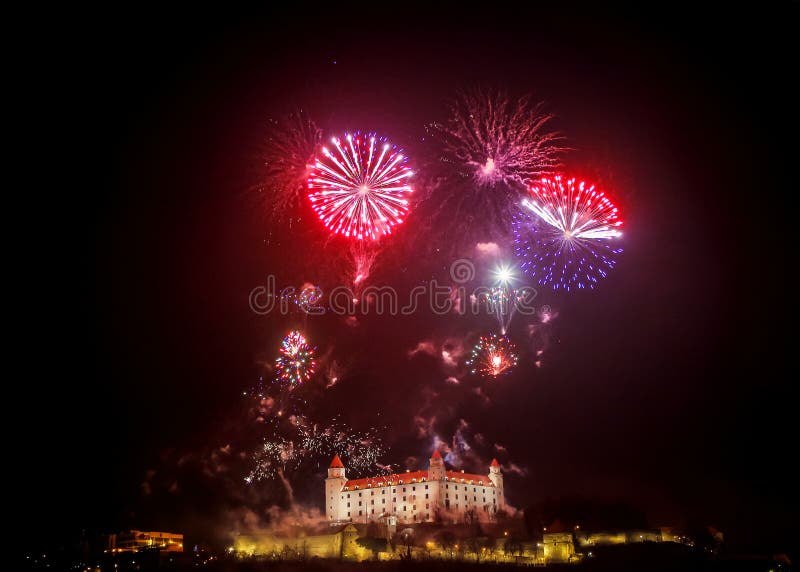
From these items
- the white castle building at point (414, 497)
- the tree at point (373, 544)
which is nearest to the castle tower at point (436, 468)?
the white castle building at point (414, 497)

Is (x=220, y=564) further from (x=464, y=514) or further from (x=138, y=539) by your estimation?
(x=464, y=514)

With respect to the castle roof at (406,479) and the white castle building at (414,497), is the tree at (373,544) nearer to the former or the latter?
the white castle building at (414,497)

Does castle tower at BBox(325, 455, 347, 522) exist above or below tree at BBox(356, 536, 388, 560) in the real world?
above

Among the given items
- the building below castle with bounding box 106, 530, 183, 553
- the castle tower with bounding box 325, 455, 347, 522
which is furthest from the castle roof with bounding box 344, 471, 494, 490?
the building below castle with bounding box 106, 530, 183, 553

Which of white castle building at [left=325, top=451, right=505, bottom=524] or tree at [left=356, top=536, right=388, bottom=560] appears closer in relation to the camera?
tree at [left=356, top=536, right=388, bottom=560]

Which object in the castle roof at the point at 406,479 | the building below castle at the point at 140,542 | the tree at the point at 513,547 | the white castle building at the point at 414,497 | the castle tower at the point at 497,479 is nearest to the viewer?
the tree at the point at 513,547

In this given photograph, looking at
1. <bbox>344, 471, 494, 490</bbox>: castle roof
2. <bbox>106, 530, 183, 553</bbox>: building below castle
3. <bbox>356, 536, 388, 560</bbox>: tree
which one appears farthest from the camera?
<bbox>344, 471, 494, 490</bbox>: castle roof

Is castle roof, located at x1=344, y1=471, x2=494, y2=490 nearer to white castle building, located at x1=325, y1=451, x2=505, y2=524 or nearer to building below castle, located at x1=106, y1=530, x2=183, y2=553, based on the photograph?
white castle building, located at x1=325, y1=451, x2=505, y2=524

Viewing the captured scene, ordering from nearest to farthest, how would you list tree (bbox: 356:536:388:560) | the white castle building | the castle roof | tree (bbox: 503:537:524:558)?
tree (bbox: 503:537:524:558) → tree (bbox: 356:536:388:560) → the white castle building → the castle roof
